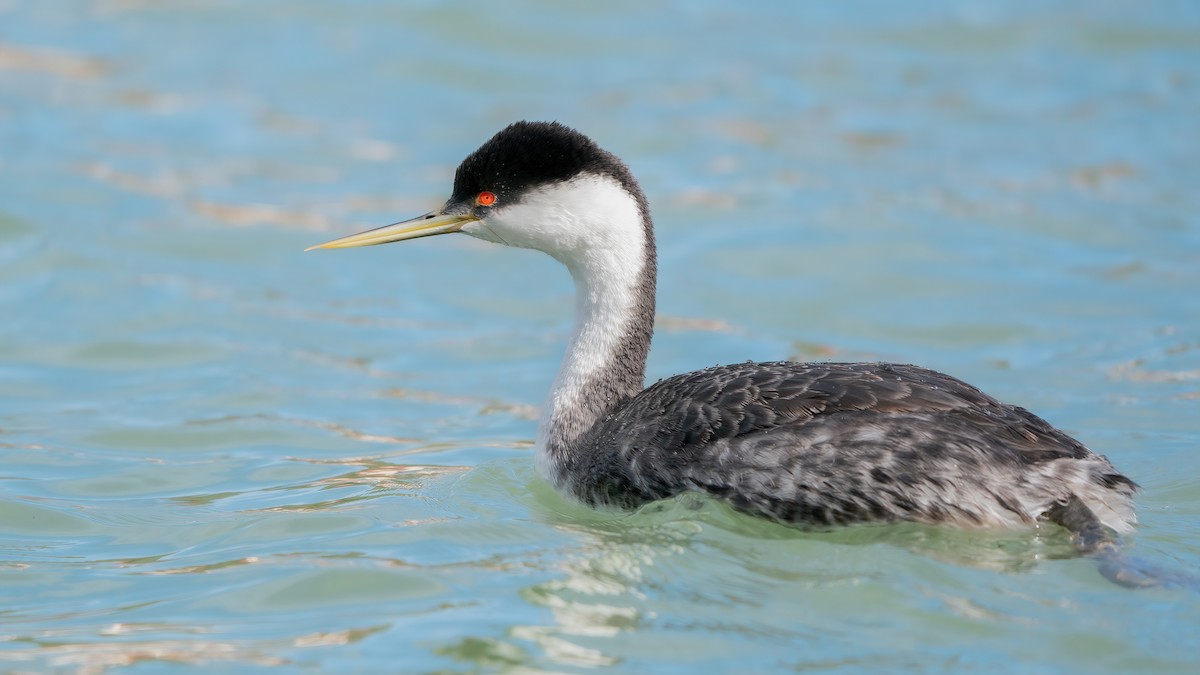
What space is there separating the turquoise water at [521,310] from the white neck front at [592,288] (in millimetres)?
387

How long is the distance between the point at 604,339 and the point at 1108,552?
251 cm

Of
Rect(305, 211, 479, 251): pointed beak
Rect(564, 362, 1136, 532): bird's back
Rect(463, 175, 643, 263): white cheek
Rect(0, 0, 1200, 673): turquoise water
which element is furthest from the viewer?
Rect(305, 211, 479, 251): pointed beak

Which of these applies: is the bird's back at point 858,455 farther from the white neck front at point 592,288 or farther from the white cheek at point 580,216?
the white cheek at point 580,216

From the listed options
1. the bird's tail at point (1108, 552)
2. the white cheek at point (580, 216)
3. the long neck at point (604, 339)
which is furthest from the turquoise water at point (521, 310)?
the white cheek at point (580, 216)

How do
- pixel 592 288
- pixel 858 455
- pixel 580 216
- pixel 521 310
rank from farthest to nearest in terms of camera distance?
pixel 521 310 → pixel 592 288 → pixel 580 216 → pixel 858 455

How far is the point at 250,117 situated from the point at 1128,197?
322 inches

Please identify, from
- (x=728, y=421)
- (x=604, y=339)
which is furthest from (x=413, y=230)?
(x=728, y=421)

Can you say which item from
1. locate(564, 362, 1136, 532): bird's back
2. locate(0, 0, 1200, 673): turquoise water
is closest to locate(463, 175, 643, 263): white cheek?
locate(564, 362, 1136, 532): bird's back

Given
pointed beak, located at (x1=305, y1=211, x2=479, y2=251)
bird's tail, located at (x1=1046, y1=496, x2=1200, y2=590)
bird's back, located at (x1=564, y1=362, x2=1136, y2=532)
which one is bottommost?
bird's tail, located at (x1=1046, y1=496, x2=1200, y2=590)

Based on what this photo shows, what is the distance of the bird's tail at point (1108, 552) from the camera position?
581 cm

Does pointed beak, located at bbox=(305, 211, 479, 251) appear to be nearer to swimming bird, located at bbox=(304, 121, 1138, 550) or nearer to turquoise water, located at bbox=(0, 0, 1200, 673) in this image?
swimming bird, located at bbox=(304, 121, 1138, 550)

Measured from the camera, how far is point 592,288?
748cm

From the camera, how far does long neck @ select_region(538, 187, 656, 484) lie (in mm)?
7359

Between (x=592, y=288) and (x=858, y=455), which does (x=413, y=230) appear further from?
(x=858, y=455)
